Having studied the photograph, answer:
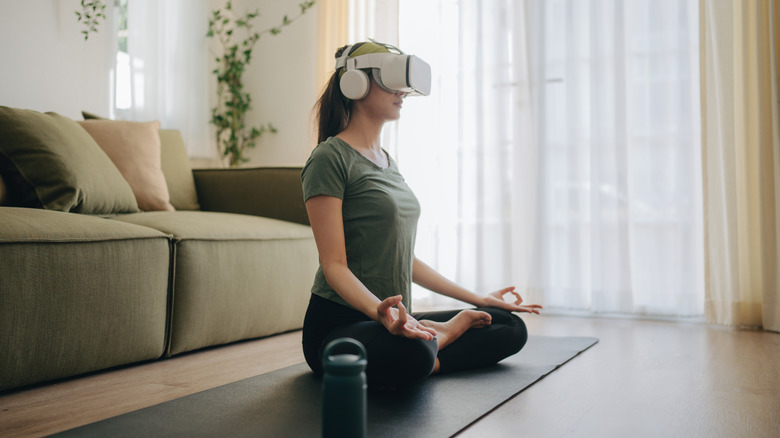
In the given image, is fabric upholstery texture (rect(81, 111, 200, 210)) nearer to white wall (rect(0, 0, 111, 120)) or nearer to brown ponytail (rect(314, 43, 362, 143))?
white wall (rect(0, 0, 111, 120))

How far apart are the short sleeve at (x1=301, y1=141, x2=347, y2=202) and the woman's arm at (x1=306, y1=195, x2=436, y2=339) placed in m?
0.02

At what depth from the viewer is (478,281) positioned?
3.28 metres

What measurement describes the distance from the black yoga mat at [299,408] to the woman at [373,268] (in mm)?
76

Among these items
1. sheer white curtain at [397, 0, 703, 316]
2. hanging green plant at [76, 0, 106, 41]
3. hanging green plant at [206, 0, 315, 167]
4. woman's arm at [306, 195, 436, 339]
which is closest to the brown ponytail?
woman's arm at [306, 195, 436, 339]

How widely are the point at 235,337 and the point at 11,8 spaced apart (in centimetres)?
173

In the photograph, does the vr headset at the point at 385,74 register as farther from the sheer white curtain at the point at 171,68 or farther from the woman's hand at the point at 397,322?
the sheer white curtain at the point at 171,68

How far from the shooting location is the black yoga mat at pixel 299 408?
1.20 m

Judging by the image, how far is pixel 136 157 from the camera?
8.43ft

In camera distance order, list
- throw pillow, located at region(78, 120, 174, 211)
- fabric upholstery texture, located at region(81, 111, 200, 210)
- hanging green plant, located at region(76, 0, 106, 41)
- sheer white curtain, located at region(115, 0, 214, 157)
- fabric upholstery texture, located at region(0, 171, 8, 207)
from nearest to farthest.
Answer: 1. fabric upholstery texture, located at region(0, 171, 8, 207)
2. throw pillow, located at region(78, 120, 174, 211)
3. fabric upholstery texture, located at region(81, 111, 200, 210)
4. hanging green plant, located at region(76, 0, 106, 41)
5. sheer white curtain, located at region(115, 0, 214, 157)

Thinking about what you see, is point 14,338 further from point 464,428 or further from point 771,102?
point 771,102

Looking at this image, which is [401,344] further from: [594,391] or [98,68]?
[98,68]

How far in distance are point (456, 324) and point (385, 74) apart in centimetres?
66

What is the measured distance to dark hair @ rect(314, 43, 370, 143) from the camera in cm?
170

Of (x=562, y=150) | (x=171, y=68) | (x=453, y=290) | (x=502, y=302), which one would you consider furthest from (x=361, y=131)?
(x=171, y=68)
